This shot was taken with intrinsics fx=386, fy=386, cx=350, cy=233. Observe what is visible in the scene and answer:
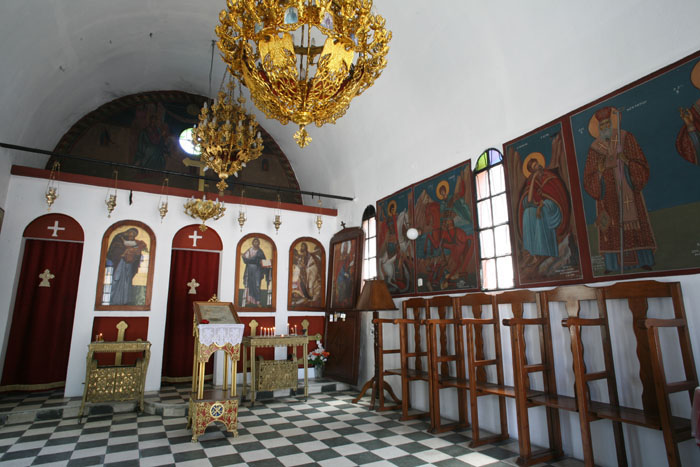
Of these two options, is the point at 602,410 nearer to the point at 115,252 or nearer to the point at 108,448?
the point at 108,448

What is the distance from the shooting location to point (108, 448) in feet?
14.1

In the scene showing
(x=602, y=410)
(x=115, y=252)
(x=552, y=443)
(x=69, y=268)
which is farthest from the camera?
(x=69, y=268)

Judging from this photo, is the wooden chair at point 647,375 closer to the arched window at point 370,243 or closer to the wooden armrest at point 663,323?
the wooden armrest at point 663,323

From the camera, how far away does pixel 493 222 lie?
205 inches

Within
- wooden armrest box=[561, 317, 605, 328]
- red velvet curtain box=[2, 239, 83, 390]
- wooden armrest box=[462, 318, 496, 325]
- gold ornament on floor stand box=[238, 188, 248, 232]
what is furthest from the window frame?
red velvet curtain box=[2, 239, 83, 390]

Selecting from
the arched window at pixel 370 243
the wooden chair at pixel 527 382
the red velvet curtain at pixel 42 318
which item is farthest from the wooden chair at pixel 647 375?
the red velvet curtain at pixel 42 318

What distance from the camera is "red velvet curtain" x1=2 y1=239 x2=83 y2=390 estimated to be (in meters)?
6.95

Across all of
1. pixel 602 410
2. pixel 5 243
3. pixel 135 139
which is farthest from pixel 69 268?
pixel 602 410

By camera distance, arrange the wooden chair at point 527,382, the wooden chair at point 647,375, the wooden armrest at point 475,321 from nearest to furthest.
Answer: the wooden chair at point 647,375 < the wooden chair at point 527,382 < the wooden armrest at point 475,321

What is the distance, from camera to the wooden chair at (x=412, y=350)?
536cm

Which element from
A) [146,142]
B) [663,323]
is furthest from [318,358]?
[146,142]

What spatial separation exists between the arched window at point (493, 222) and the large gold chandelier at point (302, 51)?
8.13 feet

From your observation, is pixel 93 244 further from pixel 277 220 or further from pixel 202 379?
pixel 202 379

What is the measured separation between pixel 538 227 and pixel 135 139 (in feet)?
31.5
